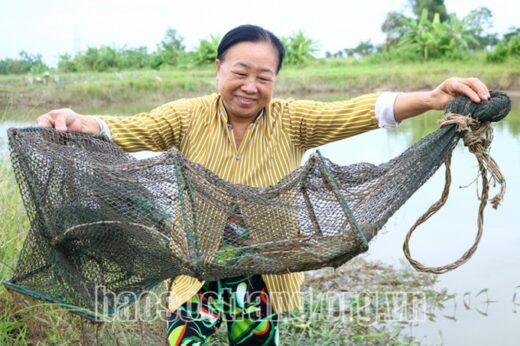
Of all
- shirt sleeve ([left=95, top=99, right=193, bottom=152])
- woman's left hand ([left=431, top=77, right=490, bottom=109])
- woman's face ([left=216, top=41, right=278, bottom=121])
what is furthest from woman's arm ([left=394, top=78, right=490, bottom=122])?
shirt sleeve ([left=95, top=99, right=193, bottom=152])

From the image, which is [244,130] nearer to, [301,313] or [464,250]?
[301,313]

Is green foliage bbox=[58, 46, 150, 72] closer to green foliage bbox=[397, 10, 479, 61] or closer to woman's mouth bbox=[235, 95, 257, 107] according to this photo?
green foliage bbox=[397, 10, 479, 61]

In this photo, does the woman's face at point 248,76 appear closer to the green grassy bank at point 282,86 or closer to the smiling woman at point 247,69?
the smiling woman at point 247,69

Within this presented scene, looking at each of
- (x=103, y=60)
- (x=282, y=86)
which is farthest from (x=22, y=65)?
(x=282, y=86)

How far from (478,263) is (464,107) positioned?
2.87 meters

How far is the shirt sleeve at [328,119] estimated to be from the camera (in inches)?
71.7

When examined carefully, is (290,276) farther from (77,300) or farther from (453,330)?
(453,330)

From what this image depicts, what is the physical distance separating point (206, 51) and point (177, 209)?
19346 millimetres

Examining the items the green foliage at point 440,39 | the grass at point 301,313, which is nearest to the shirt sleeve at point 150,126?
the grass at point 301,313

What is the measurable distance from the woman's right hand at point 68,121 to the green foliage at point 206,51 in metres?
19.0

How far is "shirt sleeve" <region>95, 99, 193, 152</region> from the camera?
6.10 ft

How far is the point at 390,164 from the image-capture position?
1.80 meters

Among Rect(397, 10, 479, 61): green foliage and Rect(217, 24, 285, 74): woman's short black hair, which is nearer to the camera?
Rect(217, 24, 285, 74): woman's short black hair

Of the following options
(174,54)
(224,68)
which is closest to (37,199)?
(224,68)
